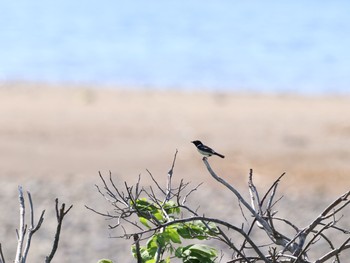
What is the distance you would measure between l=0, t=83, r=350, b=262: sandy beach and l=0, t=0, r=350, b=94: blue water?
3.72m

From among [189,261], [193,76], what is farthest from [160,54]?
[189,261]

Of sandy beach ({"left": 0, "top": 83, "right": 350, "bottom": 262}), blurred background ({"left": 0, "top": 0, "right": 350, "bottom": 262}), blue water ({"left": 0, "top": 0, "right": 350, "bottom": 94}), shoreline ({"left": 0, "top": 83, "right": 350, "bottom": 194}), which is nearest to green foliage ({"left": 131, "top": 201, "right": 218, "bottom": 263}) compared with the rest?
blurred background ({"left": 0, "top": 0, "right": 350, "bottom": 262})

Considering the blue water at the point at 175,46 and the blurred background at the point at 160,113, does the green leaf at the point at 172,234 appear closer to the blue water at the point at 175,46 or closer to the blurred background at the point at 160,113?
the blurred background at the point at 160,113

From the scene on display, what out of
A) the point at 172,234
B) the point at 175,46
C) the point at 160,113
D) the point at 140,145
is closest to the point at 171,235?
the point at 172,234

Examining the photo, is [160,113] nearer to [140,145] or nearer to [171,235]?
[140,145]

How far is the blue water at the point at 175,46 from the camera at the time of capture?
2314cm

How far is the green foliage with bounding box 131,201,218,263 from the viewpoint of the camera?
222 cm

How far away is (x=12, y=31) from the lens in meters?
31.1

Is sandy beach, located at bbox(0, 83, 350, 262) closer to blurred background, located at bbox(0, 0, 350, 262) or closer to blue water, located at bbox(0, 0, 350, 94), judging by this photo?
blurred background, located at bbox(0, 0, 350, 262)

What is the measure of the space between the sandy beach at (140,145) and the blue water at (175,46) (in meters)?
3.72

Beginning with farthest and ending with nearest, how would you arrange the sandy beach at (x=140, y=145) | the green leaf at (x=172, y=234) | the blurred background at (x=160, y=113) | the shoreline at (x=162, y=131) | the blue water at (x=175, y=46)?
the blue water at (x=175, y=46) < the shoreline at (x=162, y=131) < the blurred background at (x=160, y=113) < the sandy beach at (x=140, y=145) < the green leaf at (x=172, y=234)

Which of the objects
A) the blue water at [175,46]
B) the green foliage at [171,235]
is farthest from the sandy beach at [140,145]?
the green foliage at [171,235]

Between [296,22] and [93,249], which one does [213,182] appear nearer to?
[93,249]

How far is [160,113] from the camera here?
16.4 metres
